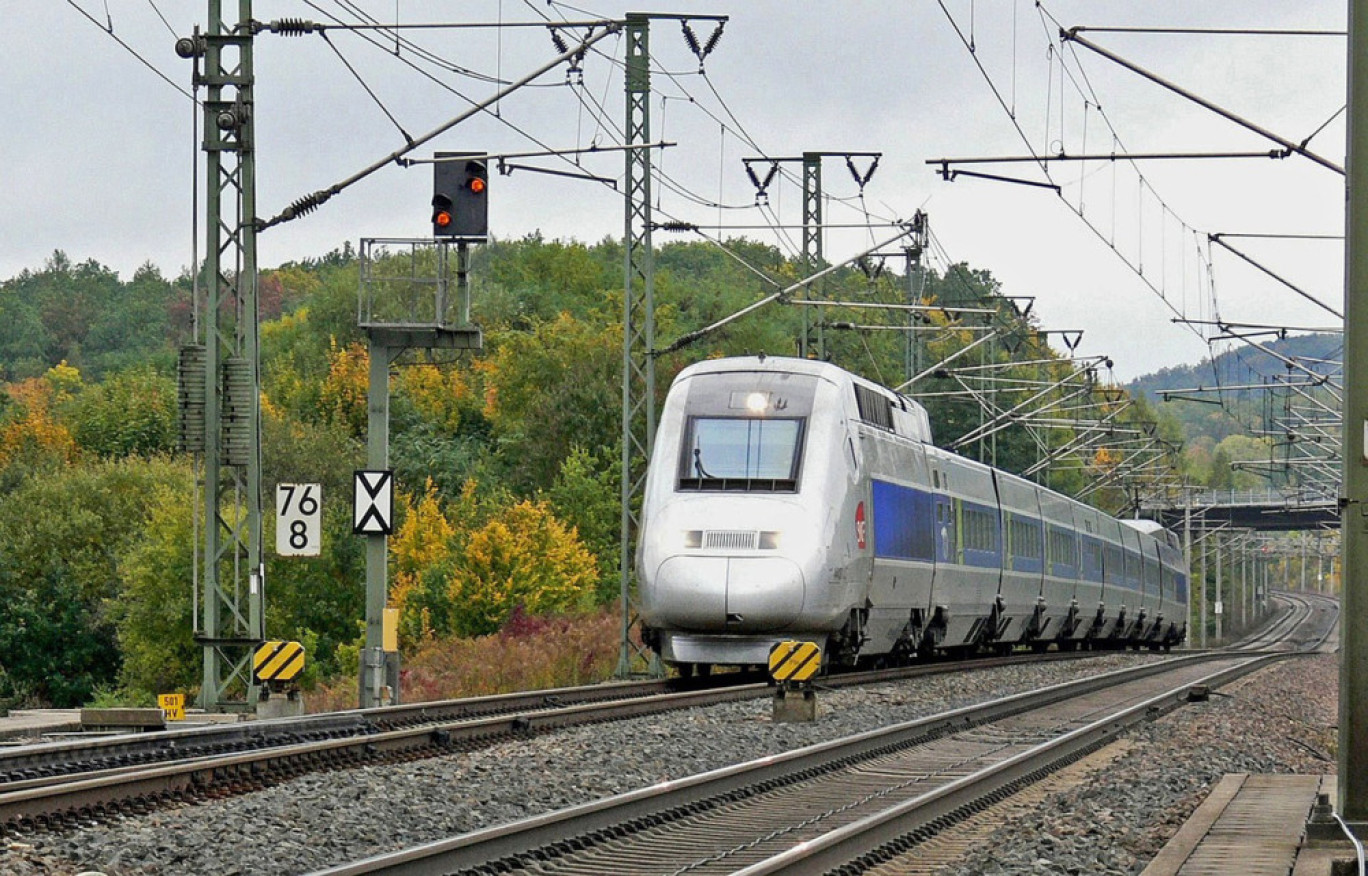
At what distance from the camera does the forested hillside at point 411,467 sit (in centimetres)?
5300

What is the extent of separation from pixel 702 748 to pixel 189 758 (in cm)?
409

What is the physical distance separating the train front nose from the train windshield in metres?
1.08

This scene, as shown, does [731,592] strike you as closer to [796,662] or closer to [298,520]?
[796,662]

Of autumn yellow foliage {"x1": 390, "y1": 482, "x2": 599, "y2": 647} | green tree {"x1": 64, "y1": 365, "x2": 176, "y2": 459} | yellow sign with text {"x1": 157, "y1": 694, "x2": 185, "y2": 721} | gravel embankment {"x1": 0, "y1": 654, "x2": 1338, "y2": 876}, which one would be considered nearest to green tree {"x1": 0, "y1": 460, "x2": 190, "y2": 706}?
green tree {"x1": 64, "y1": 365, "x2": 176, "y2": 459}

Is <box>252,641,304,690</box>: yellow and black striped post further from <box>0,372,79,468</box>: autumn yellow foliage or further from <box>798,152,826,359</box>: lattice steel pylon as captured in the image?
<box>0,372,79,468</box>: autumn yellow foliage

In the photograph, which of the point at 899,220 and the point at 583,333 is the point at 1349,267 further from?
the point at 583,333

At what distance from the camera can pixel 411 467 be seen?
84125 millimetres

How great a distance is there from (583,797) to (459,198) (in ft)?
32.5

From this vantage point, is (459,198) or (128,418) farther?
(128,418)

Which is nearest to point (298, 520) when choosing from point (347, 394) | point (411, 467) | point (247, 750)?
point (247, 750)

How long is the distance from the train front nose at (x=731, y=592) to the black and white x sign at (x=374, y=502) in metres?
3.31

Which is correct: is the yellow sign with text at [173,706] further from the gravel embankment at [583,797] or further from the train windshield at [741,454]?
the train windshield at [741,454]

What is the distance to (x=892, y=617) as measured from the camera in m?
28.2

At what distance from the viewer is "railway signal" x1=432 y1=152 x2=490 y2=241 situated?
21938 mm
